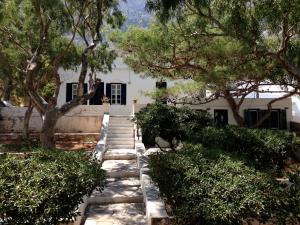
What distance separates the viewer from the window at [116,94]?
2497 centimetres

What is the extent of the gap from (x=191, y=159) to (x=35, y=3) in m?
7.56

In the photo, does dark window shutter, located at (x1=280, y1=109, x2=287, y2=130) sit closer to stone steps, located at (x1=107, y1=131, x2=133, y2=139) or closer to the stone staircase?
stone steps, located at (x1=107, y1=131, x2=133, y2=139)

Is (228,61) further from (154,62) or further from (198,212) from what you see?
(198,212)

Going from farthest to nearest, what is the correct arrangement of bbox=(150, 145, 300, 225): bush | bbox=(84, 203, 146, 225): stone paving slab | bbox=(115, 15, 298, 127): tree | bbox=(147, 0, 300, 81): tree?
1. bbox=(115, 15, 298, 127): tree
2. bbox=(147, 0, 300, 81): tree
3. bbox=(84, 203, 146, 225): stone paving slab
4. bbox=(150, 145, 300, 225): bush

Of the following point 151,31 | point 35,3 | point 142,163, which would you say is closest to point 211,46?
point 151,31

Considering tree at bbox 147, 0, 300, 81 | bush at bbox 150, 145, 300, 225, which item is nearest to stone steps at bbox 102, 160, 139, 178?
bush at bbox 150, 145, 300, 225

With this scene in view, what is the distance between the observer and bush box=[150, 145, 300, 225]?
507 centimetres

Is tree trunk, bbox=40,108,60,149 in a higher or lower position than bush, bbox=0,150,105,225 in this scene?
higher

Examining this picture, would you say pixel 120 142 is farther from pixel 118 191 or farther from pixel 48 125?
pixel 118 191

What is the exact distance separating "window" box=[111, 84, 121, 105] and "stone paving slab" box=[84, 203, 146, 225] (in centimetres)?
1674

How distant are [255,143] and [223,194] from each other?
533 centimetres

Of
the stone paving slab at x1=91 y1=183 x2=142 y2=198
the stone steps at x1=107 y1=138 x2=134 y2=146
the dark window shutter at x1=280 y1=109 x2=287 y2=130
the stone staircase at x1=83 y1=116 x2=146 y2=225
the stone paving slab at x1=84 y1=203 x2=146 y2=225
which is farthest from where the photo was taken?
the dark window shutter at x1=280 y1=109 x2=287 y2=130

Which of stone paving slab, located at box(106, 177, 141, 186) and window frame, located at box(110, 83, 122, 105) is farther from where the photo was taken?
window frame, located at box(110, 83, 122, 105)

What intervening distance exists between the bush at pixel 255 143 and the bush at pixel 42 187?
4743 millimetres
